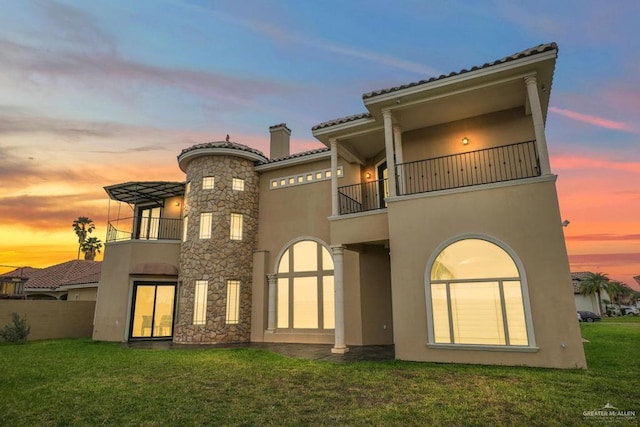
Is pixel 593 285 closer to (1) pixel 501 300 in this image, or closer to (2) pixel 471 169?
(2) pixel 471 169

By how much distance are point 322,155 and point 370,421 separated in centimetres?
1111

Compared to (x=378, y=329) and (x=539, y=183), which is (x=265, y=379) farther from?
(x=539, y=183)

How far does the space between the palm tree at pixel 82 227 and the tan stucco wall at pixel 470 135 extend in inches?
1911

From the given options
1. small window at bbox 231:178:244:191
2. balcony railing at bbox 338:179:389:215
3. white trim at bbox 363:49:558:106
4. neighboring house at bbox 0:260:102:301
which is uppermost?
white trim at bbox 363:49:558:106

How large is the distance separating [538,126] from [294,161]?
9350mm

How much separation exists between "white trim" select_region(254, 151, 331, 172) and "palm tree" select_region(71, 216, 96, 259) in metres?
41.3

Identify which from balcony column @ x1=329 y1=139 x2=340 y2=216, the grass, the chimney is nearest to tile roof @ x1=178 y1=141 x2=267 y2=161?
the chimney

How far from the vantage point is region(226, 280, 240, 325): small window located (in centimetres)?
1416

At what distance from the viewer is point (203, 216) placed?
1481 centimetres

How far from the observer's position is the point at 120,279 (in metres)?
15.3

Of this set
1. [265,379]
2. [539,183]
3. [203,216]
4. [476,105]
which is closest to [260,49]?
[203,216]

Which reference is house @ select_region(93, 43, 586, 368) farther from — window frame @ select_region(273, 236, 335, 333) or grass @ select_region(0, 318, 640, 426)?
grass @ select_region(0, 318, 640, 426)

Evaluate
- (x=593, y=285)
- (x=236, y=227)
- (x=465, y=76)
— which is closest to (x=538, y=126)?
(x=465, y=76)

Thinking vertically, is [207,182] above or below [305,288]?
above
